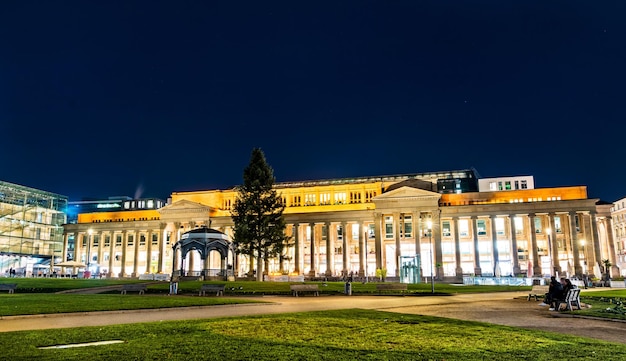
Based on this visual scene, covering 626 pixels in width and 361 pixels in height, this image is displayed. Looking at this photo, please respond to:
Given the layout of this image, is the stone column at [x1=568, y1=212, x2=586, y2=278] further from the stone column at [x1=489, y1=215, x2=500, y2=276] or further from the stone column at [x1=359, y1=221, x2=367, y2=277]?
the stone column at [x1=359, y1=221, x2=367, y2=277]

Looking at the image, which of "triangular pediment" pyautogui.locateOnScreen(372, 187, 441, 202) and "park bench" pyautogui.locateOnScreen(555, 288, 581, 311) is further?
"triangular pediment" pyautogui.locateOnScreen(372, 187, 441, 202)

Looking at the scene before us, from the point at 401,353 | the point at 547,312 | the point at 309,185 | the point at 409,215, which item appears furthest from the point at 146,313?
the point at 309,185

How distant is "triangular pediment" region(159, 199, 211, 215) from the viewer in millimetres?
112188

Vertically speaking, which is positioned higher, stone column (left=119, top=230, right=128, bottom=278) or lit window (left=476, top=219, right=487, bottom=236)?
lit window (left=476, top=219, right=487, bottom=236)

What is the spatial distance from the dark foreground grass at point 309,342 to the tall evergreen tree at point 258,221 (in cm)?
5281

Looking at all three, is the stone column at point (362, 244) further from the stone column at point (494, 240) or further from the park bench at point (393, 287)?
the park bench at point (393, 287)

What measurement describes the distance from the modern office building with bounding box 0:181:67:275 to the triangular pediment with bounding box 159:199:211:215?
94.6 ft

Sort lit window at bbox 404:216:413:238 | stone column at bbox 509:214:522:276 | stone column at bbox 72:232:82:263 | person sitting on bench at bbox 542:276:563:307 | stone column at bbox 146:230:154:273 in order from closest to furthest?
person sitting on bench at bbox 542:276:563:307
stone column at bbox 509:214:522:276
lit window at bbox 404:216:413:238
stone column at bbox 146:230:154:273
stone column at bbox 72:232:82:263

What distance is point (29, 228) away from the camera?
122 m

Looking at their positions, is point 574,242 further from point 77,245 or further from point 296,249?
point 77,245

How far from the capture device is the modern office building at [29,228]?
113 m

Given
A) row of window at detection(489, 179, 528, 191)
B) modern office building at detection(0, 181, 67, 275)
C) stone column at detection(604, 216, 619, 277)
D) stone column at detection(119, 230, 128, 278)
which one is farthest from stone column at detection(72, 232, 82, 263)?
stone column at detection(604, 216, 619, 277)

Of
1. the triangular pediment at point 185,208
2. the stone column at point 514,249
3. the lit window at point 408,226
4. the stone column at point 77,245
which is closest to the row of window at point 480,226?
the lit window at point 408,226

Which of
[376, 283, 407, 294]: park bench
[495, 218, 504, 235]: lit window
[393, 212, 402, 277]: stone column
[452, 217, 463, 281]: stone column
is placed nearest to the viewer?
[376, 283, 407, 294]: park bench
